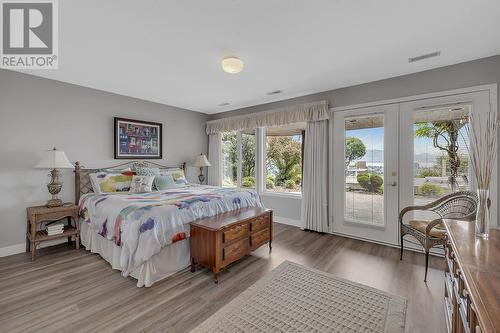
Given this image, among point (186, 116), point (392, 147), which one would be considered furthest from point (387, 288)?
point (186, 116)

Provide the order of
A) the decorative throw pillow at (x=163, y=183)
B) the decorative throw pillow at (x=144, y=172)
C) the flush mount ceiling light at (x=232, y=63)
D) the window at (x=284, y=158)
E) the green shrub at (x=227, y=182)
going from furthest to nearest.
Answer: the green shrub at (x=227, y=182), the window at (x=284, y=158), the decorative throw pillow at (x=144, y=172), the decorative throw pillow at (x=163, y=183), the flush mount ceiling light at (x=232, y=63)

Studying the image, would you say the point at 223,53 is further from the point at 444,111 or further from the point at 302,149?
the point at 444,111

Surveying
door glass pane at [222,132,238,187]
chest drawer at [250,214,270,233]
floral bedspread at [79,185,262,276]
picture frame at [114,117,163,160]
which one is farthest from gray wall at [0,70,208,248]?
chest drawer at [250,214,270,233]

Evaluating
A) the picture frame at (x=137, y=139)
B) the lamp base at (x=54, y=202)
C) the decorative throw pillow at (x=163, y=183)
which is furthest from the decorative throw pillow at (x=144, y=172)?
the lamp base at (x=54, y=202)

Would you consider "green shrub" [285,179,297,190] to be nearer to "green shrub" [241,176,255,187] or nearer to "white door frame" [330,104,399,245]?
"green shrub" [241,176,255,187]

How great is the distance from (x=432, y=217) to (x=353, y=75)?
226cm

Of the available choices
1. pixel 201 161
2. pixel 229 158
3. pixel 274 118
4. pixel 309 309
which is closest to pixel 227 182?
pixel 229 158

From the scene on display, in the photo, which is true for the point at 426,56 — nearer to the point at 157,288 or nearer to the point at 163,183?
the point at 157,288

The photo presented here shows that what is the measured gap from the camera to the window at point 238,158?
17.1 ft

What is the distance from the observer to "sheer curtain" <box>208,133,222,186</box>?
5.67 metres

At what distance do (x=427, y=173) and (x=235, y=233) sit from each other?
109 inches

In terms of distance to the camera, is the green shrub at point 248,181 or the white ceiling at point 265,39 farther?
the green shrub at point 248,181

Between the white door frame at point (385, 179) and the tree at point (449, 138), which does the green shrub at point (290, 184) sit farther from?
the tree at point (449, 138)

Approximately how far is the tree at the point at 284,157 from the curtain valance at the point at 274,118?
427mm
